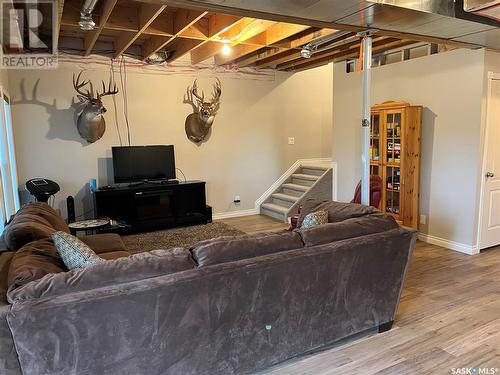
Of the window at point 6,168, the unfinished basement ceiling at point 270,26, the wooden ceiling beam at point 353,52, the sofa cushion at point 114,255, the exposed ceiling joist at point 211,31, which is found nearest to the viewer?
the unfinished basement ceiling at point 270,26

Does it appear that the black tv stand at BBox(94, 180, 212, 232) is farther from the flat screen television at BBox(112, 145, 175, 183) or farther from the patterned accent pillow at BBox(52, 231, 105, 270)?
the patterned accent pillow at BBox(52, 231, 105, 270)

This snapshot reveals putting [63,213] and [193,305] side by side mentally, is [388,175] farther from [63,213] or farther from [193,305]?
[63,213]

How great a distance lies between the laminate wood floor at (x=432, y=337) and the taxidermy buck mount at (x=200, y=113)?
3869mm

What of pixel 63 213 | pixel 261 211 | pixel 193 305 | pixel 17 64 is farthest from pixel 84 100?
pixel 193 305

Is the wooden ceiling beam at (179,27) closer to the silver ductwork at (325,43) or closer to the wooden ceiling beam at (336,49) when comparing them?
the silver ductwork at (325,43)

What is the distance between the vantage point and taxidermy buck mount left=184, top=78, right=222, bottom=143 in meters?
6.19

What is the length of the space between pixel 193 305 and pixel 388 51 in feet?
15.7

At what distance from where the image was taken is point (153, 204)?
5.95 meters

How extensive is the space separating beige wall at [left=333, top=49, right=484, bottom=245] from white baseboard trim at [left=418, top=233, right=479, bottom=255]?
0.04 m

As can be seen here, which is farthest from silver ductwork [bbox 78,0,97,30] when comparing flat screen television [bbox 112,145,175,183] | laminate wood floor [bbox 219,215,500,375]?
laminate wood floor [bbox 219,215,500,375]

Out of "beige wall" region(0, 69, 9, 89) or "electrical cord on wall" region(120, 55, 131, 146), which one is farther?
"electrical cord on wall" region(120, 55, 131, 146)

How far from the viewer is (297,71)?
7168 mm

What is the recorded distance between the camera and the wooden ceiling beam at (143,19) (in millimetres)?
3574

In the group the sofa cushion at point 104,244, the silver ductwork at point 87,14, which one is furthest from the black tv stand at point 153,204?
the silver ductwork at point 87,14
